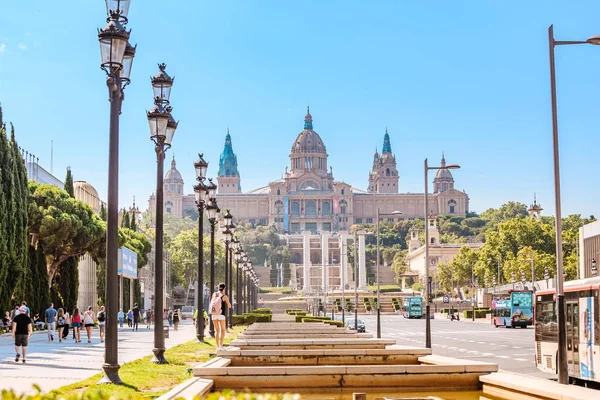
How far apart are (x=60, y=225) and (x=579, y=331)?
34.9 m

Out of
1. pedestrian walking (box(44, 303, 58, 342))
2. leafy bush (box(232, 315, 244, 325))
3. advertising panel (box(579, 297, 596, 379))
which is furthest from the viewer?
leafy bush (box(232, 315, 244, 325))

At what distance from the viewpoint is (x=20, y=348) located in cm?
2353

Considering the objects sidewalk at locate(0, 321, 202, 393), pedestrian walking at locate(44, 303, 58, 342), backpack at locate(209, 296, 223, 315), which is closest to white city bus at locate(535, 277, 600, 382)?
backpack at locate(209, 296, 223, 315)

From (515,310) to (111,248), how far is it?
54.3 m

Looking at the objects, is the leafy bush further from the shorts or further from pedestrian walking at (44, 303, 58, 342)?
the shorts

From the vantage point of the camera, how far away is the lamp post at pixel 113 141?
14.7 metres

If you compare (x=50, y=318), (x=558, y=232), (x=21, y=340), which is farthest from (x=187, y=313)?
(x=558, y=232)

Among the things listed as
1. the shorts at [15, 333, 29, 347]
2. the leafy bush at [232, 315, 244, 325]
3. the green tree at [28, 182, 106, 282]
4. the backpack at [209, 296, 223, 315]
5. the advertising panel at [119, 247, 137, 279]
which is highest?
the green tree at [28, 182, 106, 282]

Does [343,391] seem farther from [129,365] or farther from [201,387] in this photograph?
[129,365]

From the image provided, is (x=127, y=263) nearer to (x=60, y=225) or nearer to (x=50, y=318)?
(x=60, y=225)

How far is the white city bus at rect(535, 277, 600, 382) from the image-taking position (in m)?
17.8

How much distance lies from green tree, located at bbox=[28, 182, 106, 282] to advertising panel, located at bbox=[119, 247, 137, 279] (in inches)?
74.2

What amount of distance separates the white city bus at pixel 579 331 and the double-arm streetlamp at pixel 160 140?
8415mm

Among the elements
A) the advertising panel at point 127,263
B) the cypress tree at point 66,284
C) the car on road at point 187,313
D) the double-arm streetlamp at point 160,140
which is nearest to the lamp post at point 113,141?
the double-arm streetlamp at point 160,140
